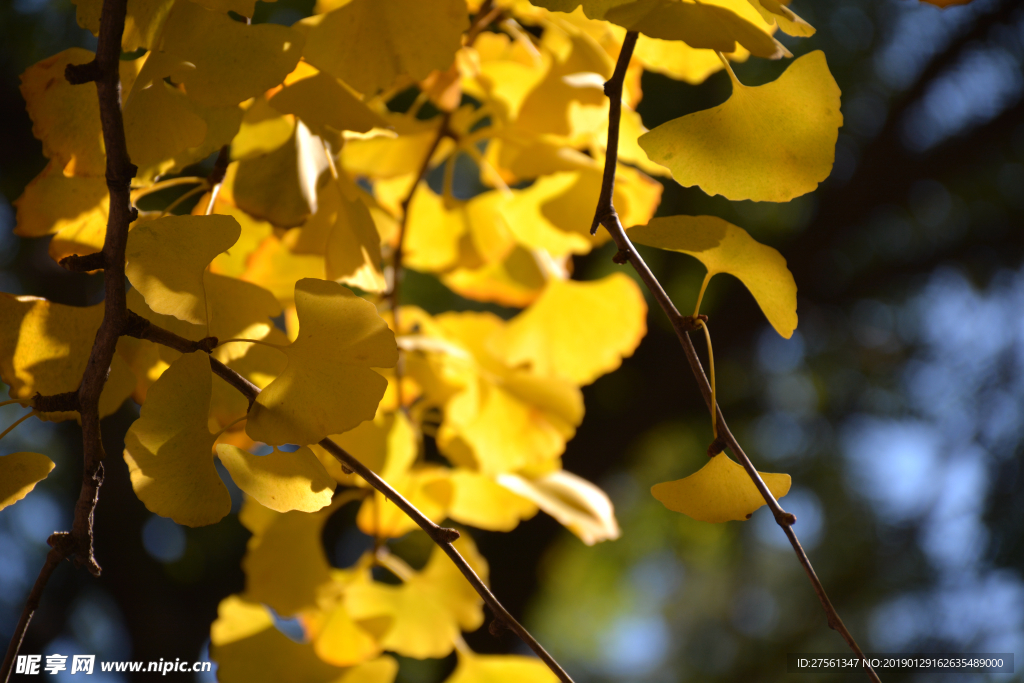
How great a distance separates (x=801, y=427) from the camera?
1113 mm

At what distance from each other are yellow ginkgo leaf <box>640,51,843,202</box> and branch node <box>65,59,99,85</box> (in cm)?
10

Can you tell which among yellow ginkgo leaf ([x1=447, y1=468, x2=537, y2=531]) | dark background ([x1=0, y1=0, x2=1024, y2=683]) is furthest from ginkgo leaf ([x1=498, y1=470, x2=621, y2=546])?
dark background ([x1=0, y1=0, x2=1024, y2=683])

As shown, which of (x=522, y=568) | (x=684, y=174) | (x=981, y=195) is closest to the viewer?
(x=684, y=174)

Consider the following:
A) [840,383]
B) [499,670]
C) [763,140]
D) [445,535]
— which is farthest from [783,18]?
[840,383]

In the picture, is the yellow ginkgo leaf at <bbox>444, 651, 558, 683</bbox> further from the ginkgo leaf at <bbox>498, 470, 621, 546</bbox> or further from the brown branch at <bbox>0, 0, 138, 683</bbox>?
the brown branch at <bbox>0, 0, 138, 683</bbox>

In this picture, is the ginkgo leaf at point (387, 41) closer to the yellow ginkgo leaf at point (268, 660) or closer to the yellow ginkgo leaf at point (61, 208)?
the yellow ginkgo leaf at point (61, 208)

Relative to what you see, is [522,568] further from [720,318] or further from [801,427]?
[801,427]

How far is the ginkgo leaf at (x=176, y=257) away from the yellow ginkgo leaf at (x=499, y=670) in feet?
0.59

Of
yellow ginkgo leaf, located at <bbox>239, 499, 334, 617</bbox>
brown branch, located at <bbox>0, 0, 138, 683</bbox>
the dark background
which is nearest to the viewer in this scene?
brown branch, located at <bbox>0, 0, 138, 683</bbox>

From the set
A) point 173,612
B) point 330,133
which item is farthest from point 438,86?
point 173,612

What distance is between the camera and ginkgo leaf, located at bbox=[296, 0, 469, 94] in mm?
158

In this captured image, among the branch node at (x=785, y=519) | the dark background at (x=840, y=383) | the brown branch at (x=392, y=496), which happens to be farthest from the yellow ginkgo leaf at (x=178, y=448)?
the dark background at (x=840, y=383)

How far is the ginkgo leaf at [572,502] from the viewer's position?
0.24m

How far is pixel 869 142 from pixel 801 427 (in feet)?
1.57
